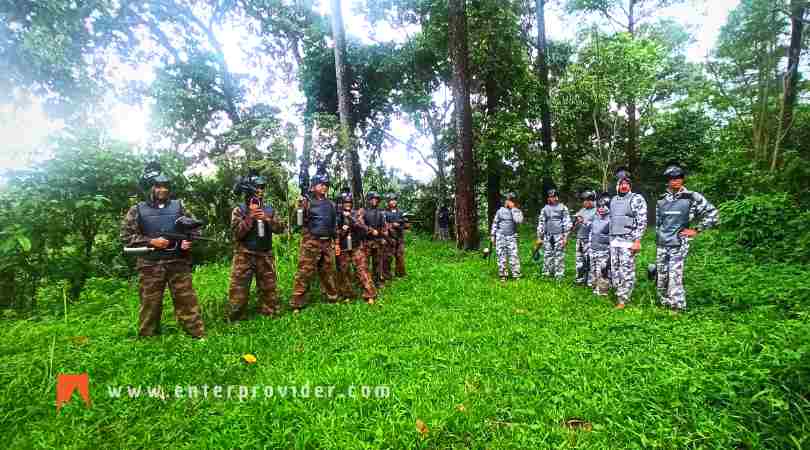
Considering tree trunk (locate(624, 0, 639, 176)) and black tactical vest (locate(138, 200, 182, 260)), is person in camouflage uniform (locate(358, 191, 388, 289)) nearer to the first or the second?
black tactical vest (locate(138, 200, 182, 260))

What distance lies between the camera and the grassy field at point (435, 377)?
9.39 feet

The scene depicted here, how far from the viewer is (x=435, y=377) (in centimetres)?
→ 378

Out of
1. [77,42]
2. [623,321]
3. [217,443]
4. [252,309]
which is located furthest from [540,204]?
[77,42]

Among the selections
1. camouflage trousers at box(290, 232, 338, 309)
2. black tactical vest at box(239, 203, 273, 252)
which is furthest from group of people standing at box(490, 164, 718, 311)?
black tactical vest at box(239, 203, 273, 252)

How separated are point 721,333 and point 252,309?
698cm

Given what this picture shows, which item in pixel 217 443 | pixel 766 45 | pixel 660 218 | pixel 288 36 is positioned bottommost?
pixel 217 443

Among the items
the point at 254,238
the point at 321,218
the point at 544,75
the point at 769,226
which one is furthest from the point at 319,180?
the point at 544,75

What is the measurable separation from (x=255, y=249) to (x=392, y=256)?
4.14 metres

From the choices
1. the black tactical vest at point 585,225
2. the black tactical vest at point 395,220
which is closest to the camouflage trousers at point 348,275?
the black tactical vest at point 395,220

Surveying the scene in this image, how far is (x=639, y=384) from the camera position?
343 cm

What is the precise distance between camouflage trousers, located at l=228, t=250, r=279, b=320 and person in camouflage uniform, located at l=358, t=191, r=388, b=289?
8.87ft

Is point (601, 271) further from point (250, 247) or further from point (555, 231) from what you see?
point (250, 247)

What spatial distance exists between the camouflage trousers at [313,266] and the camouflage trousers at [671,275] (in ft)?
18.8

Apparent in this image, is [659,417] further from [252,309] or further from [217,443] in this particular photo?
[252,309]
